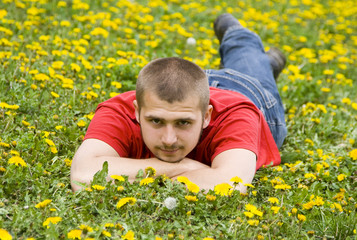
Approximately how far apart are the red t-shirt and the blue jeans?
0.75m

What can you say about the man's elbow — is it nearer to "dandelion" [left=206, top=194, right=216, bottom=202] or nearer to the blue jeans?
"dandelion" [left=206, top=194, right=216, bottom=202]

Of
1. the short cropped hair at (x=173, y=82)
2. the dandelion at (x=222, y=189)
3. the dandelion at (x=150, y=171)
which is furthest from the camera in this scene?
the short cropped hair at (x=173, y=82)

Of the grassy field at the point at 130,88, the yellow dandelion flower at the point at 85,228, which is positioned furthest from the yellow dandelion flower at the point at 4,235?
the yellow dandelion flower at the point at 85,228

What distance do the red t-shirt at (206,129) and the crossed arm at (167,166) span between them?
8cm

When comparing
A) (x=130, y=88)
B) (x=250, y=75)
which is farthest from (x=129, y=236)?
(x=250, y=75)

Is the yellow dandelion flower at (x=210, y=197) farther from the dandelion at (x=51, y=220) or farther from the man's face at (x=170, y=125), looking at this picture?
the dandelion at (x=51, y=220)

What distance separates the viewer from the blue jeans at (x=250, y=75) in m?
4.84

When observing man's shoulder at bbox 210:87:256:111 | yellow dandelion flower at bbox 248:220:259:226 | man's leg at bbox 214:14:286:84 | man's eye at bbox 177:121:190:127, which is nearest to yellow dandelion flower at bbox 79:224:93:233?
yellow dandelion flower at bbox 248:220:259:226

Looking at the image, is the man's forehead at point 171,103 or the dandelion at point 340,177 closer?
the man's forehead at point 171,103

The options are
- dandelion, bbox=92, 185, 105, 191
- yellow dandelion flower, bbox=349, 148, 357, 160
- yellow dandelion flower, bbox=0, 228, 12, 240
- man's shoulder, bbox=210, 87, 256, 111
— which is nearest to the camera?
yellow dandelion flower, bbox=0, 228, 12, 240

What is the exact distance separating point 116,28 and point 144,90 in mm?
3529

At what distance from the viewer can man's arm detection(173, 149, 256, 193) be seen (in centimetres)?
325

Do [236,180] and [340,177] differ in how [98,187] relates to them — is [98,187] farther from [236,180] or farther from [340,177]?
[340,177]

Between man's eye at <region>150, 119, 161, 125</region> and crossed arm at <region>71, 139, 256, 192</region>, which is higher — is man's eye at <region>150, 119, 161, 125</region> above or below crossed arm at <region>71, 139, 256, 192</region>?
above
